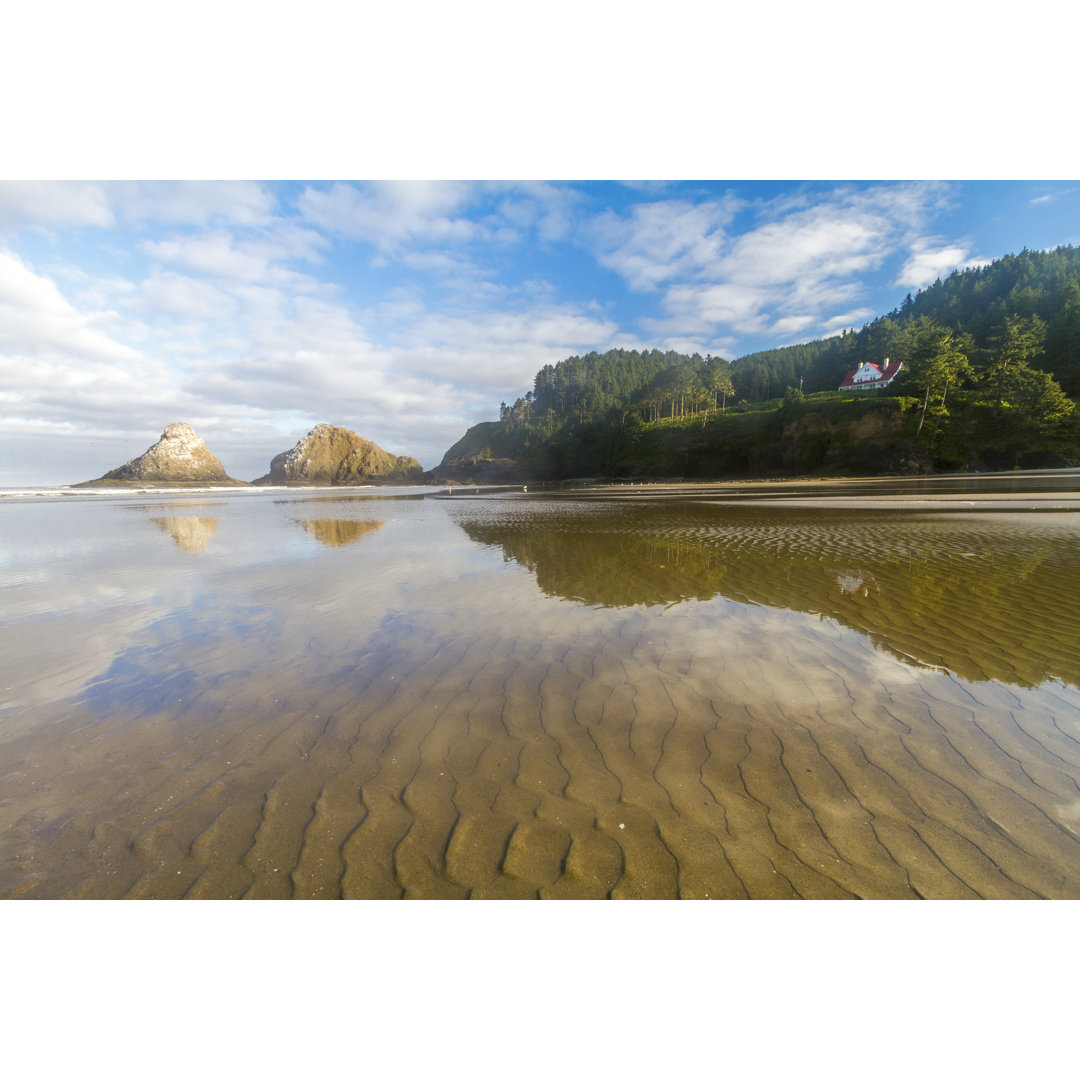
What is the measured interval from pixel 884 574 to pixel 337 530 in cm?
1970

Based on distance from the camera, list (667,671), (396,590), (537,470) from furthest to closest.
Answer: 1. (537,470)
2. (396,590)
3. (667,671)

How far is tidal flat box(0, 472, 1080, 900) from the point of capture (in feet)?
9.05

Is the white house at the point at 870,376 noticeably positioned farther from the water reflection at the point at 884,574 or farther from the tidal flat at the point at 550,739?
the tidal flat at the point at 550,739

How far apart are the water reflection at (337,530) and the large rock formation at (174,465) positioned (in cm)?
11050

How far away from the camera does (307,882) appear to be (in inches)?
105

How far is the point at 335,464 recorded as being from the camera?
5842 inches

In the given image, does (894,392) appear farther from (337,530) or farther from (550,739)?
(550,739)

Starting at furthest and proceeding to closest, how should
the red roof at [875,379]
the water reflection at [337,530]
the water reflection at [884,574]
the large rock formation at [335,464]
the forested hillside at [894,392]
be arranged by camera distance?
the large rock formation at [335,464] < the red roof at [875,379] < the forested hillside at [894,392] < the water reflection at [337,530] < the water reflection at [884,574]

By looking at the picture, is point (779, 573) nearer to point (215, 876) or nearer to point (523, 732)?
point (523, 732)

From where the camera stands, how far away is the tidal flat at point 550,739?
2.76m

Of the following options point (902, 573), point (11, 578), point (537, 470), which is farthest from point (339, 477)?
point (902, 573)

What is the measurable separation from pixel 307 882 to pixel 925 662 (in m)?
6.81

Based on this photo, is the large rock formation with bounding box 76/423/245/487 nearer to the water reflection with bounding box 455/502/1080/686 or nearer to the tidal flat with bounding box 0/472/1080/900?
the water reflection with bounding box 455/502/1080/686

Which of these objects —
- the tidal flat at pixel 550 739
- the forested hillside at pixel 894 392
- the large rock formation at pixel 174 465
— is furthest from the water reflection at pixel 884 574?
the large rock formation at pixel 174 465
